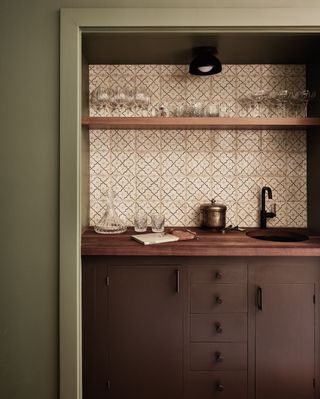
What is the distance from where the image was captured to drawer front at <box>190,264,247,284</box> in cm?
188

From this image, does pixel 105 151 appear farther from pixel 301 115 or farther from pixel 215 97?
pixel 301 115

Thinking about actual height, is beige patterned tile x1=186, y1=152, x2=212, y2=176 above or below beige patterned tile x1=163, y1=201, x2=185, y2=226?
above

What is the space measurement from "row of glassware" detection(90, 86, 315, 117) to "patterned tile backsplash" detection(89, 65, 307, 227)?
4 centimetres

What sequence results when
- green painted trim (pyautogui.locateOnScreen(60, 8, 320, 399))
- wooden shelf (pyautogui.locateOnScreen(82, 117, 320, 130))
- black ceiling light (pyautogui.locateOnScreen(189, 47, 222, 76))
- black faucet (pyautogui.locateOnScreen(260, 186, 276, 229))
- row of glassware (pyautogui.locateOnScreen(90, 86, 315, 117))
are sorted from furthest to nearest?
black faucet (pyautogui.locateOnScreen(260, 186, 276, 229)), row of glassware (pyautogui.locateOnScreen(90, 86, 315, 117)), black ceiling light (pyautogui.locateOnScreen(189, 47, 222, 76)), wooden shelf (pyautogui.locateOnScreen(82, 117, 320, 130)), green painted trim (pyautogui.locateOnScreen(60, 8, 320, 399))

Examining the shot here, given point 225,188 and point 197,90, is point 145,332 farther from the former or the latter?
point 197,90

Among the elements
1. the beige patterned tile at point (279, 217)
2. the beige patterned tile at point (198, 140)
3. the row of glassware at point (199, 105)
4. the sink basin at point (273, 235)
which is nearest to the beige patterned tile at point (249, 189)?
the beige patterned tile at point (279, 217)

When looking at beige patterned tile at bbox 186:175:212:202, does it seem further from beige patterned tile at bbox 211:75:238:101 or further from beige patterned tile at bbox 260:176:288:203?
beige patterned tile at bbox 211:75:238:101

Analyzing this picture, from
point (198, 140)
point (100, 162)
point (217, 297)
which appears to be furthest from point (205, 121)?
point (217, 297)

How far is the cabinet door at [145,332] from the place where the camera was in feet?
6.18

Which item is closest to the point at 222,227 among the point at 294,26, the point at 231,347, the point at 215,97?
the point at 231,347

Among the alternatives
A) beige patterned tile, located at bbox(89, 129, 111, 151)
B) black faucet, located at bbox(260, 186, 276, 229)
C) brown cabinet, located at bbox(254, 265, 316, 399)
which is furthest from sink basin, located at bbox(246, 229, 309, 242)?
beige patterned tile, located at bbox(89, 129, 111, 151)

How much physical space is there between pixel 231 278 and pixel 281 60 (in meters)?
1.59

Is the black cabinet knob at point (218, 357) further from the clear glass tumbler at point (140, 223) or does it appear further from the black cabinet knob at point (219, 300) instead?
the clear glass tumbler at point (140, 223)

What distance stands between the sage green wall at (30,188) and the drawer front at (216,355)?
802 millimetres
